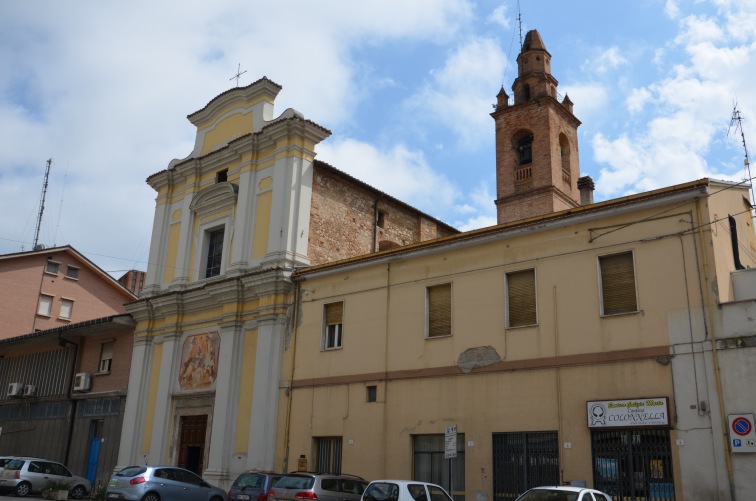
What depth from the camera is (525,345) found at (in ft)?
54.5

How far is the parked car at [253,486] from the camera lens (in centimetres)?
1714

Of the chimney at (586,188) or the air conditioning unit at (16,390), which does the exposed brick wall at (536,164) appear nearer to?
the chimney at (586,188)

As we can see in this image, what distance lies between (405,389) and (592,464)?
5.39 metres

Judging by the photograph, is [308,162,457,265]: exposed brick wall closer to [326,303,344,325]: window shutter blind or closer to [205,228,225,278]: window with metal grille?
[326,303,344,325]: window shutter blind

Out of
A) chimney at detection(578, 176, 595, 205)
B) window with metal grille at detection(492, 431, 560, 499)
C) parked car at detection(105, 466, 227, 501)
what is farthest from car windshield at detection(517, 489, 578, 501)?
chimney at detection(578, 176, 595, 205)

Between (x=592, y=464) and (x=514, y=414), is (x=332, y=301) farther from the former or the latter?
(x=592, y=464)

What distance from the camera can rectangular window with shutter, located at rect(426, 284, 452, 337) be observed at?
60.5 feet

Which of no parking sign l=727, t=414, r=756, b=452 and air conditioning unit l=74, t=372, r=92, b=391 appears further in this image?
air conditioning unit l=74, t=372, r=92, b=391

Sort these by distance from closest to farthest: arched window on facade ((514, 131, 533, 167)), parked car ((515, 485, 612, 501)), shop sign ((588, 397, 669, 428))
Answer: parked car ((515, 485, 612, 501)) → shop sign ((588, 397, 669, 428)) → arched window on facade ((514, 131, 533, 167))

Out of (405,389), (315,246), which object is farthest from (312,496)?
(315,246)


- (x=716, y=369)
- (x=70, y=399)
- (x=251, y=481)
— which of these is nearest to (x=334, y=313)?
(x=251, y=481)

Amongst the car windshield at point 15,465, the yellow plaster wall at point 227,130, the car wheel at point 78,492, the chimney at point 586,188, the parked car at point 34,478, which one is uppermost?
the yellow plaster wall at point 227,130

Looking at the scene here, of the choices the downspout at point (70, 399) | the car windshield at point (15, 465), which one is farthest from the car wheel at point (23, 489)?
the downspout at point (70, 399)

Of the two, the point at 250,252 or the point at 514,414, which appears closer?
the point at 514,414
